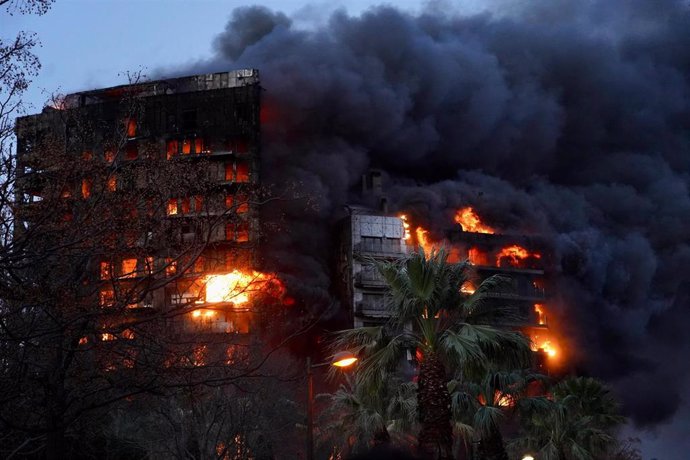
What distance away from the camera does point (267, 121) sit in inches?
3506

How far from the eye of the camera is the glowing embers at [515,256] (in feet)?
310

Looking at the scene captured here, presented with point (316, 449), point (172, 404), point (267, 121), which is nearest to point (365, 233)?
point (267, 121)

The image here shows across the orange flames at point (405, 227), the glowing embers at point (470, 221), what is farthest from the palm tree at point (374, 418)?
the glowing embers at point (470, 221)

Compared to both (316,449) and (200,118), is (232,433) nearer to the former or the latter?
(316,449)

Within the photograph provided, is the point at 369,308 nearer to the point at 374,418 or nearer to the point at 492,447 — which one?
the point at 374,418

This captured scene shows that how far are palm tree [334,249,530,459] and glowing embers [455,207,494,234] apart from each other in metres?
71.9

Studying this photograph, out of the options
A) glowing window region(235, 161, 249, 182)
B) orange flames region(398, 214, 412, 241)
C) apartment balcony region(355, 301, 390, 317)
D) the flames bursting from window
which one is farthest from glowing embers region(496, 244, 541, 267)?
glowing window region(235, 161, 249, 182)

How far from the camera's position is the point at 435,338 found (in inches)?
970

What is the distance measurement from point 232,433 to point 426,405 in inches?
610

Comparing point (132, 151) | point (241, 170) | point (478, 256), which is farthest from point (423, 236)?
point (132, 151)

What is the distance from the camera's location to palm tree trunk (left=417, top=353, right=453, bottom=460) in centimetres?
2383

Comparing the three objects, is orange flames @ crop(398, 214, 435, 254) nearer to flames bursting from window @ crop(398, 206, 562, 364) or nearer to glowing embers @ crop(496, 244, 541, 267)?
flames bursting from window @ crop(398, 206, 562, 364)

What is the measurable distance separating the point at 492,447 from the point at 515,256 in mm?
70393

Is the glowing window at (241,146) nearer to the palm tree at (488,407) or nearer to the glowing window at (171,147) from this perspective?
the glowing window at (171,147)
